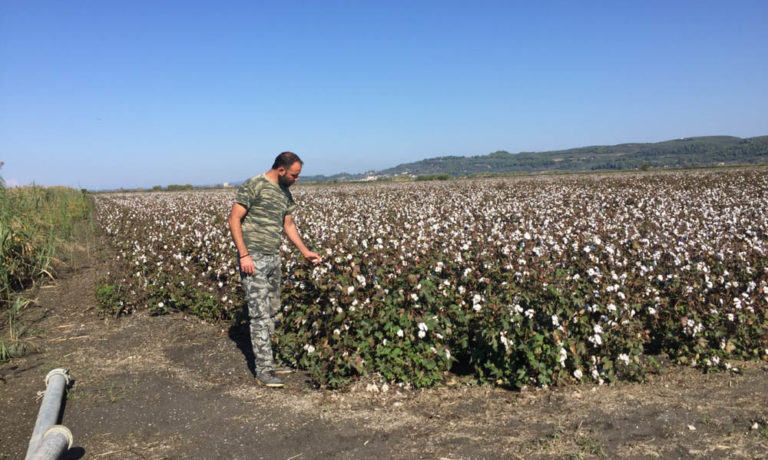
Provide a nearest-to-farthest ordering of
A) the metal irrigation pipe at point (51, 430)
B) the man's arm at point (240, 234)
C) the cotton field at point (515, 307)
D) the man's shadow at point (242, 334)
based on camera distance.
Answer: the metal irrigation pipe at point (51, 430) < the man's arm at point (240, 234) < the cotton field at point (515, 307) < the man's shadow at point (242, 334)

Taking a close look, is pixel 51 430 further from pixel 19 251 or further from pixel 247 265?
pixel 19 251

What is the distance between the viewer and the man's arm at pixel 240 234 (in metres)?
4.64

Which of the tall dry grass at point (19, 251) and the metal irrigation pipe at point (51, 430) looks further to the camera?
the tall dry grass at point (19, 251)

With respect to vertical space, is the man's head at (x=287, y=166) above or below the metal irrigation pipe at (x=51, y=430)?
above

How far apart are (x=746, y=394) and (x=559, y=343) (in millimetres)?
1670

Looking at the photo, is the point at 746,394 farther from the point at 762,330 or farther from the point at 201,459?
the point at 201,459

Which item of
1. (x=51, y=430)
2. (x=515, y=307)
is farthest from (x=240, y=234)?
(x=515, y=307)

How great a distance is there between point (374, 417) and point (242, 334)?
309 centimetres

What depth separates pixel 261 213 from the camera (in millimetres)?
4871

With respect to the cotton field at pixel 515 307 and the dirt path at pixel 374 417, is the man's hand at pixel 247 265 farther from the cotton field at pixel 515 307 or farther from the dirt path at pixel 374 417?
the dirt path at pixel 374 417

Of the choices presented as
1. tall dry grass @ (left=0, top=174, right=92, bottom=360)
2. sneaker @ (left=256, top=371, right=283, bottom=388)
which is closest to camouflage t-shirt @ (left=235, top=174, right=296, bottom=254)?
sneaker @ (left=256, top=371, right=283, bottom=388)

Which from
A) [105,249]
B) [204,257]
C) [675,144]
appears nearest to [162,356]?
[204,257]

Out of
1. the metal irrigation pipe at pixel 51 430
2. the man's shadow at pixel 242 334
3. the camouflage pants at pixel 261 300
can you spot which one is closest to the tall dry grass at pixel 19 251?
the man's shadow at pixel 242 334

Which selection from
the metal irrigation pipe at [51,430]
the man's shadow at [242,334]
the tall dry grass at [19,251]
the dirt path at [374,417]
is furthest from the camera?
the tall dry grass at [19,251]
